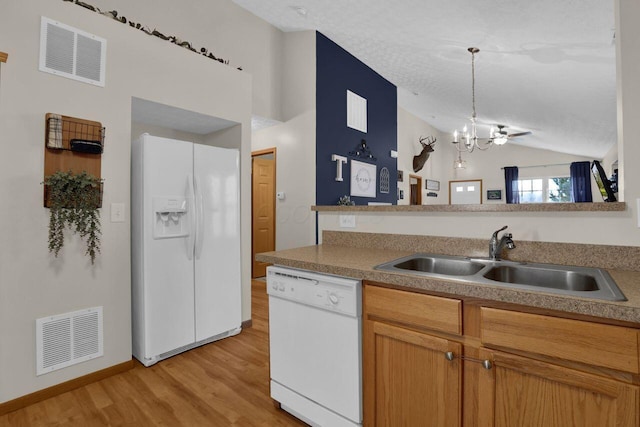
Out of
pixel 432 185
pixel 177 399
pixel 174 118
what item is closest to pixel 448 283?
pixel 177 399

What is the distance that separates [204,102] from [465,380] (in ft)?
9.25

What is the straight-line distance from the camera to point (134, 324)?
2529mm

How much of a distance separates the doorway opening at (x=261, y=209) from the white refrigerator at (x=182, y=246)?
7.83ft

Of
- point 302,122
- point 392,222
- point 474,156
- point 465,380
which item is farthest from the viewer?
point 474,156

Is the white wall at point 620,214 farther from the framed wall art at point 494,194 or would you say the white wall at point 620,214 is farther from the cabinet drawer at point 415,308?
the framed wall art at point 494,194

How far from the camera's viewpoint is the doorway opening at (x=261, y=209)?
5.37 meters

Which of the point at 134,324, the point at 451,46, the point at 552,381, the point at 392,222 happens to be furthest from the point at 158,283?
the point at 451,46

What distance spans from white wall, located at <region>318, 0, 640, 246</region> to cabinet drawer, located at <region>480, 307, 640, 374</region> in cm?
64

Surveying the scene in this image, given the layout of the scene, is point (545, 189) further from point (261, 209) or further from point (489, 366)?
point (489, 366)

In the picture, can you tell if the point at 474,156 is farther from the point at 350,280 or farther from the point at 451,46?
the point at 350,280

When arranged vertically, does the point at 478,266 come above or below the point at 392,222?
below

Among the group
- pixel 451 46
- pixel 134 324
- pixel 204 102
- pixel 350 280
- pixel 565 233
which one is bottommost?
pixel 134 324

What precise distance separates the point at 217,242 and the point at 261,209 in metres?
2.65

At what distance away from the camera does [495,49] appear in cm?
376
